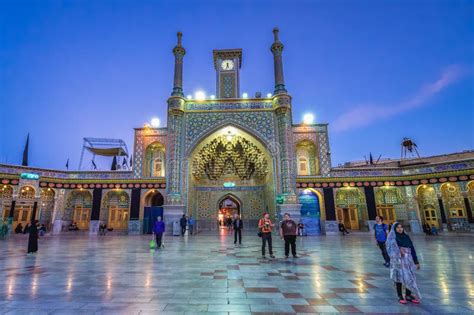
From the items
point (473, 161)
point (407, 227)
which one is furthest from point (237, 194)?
point (473, 161)

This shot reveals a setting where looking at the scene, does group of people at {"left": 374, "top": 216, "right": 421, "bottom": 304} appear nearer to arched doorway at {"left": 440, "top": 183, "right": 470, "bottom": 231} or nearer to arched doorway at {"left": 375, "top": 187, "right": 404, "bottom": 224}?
arched doorway at {"left": 375, "top": 187, "right": 404, "bottom": 224}

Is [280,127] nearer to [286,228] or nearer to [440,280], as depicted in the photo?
[286,228]

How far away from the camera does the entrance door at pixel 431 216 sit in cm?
1822

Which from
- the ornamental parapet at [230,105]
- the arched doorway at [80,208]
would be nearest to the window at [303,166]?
the ornamental parapet at [230,105]

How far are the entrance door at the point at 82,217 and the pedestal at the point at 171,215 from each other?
8937 millimetres

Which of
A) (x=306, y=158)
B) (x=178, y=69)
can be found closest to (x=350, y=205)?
(x=306, y=158)

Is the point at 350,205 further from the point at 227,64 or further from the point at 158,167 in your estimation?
the point at 158,167

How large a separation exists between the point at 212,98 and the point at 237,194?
8494 mm

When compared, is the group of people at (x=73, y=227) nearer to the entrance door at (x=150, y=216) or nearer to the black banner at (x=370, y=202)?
the entrance door at (x=150, y=216)

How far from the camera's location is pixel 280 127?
59.4 ft

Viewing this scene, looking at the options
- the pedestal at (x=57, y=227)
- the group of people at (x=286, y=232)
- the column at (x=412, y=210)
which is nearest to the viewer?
the group of people at (x=286, y=232)

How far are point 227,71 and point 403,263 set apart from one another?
2022cm

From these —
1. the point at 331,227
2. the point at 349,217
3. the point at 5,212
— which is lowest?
the point at 331,227

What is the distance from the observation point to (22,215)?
1891cm
